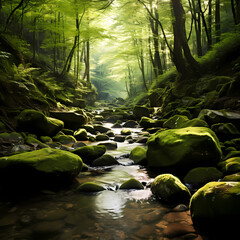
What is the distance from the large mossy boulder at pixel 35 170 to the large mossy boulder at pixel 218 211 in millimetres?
2229

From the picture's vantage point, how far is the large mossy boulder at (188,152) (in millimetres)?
4168

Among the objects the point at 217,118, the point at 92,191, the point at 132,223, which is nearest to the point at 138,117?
the point at 217,118

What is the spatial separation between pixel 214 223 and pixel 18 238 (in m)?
2.17

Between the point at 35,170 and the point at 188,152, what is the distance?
2.87 meters

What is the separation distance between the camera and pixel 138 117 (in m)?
13.7

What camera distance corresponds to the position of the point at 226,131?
5.69 metres

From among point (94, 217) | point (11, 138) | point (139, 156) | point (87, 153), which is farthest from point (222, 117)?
point (11, 138)

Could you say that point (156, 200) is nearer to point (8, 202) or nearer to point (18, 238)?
point (18, 238)

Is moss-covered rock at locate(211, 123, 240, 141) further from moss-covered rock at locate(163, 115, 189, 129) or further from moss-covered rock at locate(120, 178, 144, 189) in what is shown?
moss-covered rock at locate(120, 178, 144, 189)

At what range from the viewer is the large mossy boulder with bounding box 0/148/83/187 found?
340 centimetres

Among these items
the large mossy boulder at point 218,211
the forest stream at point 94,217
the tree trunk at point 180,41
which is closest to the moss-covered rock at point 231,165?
the forest stream at point 94,217

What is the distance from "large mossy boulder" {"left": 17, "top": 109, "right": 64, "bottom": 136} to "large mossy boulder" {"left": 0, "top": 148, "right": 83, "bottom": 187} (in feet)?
10.4

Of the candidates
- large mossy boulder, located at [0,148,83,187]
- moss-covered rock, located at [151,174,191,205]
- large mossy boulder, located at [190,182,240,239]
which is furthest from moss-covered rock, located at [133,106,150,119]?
large mossy boulder, located at [190,182,240,239]

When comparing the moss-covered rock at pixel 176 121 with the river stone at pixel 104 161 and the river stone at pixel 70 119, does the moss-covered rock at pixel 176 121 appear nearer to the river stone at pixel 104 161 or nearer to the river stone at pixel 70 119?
the river stone at pixel 104 161
